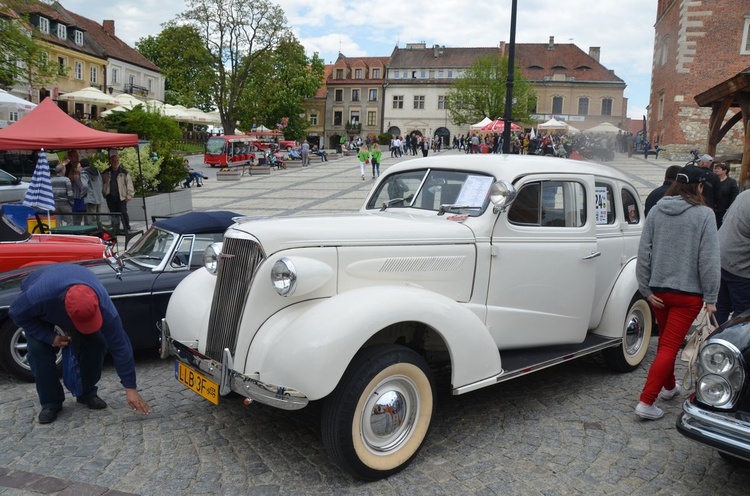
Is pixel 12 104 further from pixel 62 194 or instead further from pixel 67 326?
pixel 67 326

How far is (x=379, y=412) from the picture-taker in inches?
150

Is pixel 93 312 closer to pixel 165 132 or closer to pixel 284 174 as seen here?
pixel 165 132

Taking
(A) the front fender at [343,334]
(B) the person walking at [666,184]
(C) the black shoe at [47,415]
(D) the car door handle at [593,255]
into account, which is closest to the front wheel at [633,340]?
(D) the car door handle at [593,255]

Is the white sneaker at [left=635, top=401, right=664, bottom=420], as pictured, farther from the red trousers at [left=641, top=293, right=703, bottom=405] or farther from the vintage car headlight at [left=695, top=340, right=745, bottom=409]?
the vintage car headlight at [left=695, top=340, right=745, bottom=409]

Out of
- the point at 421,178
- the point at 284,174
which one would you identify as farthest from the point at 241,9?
the point at 421,178

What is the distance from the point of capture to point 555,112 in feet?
247

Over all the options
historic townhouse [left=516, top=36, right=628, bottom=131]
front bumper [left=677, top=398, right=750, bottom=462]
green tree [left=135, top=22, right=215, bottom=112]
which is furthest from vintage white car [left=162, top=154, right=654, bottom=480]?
historic townhouse [left=516, top=36, right=628, bottom=131]

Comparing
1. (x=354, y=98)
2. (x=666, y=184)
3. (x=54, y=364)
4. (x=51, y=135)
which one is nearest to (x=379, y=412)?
(x=54, y=364)

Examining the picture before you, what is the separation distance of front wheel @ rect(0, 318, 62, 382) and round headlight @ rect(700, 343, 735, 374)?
16.1ft

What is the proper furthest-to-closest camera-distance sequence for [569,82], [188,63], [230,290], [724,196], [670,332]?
[569,82] → [188,63] → [724,196] → [670,332] → [230,290]

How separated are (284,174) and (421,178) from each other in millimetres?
25401

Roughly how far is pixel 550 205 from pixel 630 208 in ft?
4.69

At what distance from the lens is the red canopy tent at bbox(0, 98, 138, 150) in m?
11.1

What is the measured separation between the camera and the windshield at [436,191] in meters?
4.80
